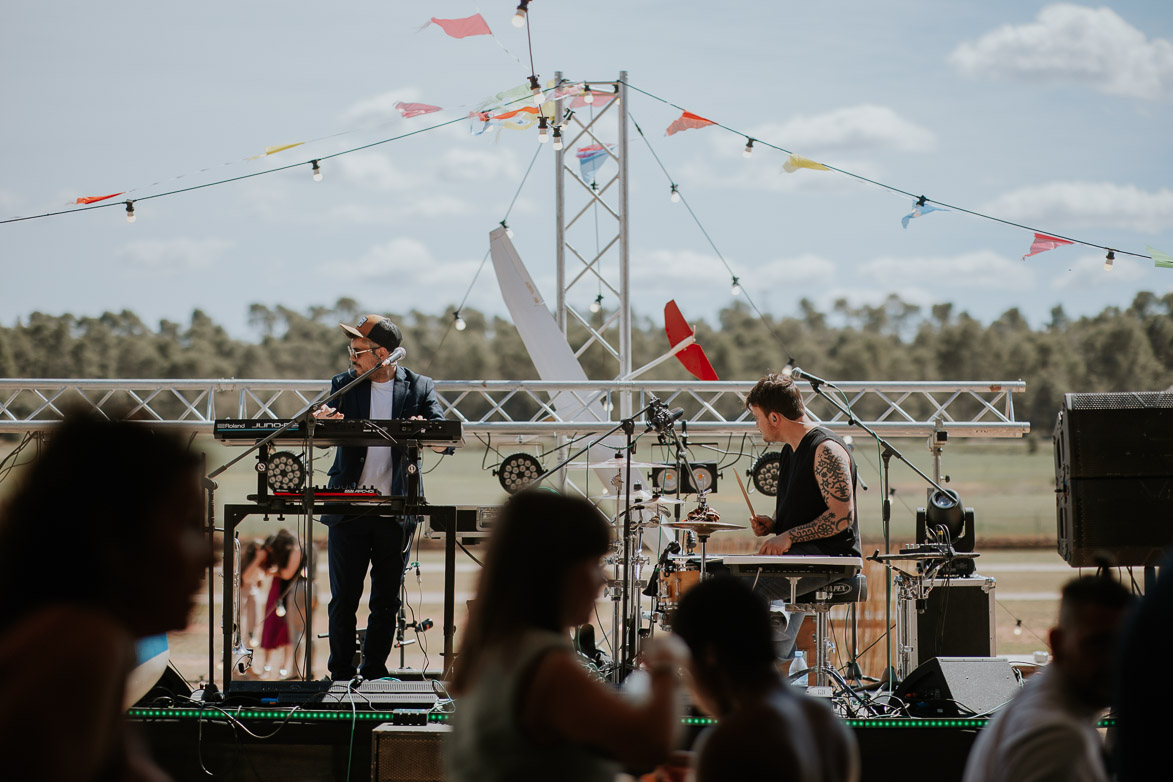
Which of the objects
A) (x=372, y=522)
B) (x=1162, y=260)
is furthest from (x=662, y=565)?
(x=1162, y=260)

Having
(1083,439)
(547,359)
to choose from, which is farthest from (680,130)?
(1083,439)

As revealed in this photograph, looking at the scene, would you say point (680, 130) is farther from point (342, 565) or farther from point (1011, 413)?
point (342, 565)

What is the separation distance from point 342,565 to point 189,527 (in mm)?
4089

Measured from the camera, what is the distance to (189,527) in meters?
1.63

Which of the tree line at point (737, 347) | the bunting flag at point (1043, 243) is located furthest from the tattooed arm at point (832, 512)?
the tree line at point (737, 347)

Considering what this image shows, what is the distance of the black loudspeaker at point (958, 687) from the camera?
4789 mm

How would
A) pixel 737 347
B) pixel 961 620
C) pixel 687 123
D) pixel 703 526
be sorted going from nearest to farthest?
pixel 703 526 < pixel 961 620 < pixel 687 123 < pixel 737 347

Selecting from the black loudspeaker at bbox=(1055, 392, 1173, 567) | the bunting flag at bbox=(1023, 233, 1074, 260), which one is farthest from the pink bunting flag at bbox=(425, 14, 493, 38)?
the black loudspeaker at bbox=(1055, 392, 1173, 567)

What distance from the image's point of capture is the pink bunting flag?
8.85 m

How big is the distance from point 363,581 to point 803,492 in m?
2.23

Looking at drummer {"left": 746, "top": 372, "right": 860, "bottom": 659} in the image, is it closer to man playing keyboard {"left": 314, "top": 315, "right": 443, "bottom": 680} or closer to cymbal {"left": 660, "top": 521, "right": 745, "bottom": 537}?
cymbal {"left": 660, "top": 521, "right": 745, "bottom": 537}

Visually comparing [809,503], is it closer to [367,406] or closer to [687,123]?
[367,406]

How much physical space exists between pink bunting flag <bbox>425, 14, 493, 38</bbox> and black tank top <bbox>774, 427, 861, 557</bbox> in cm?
499

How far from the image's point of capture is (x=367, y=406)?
6000mm
